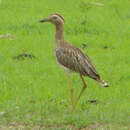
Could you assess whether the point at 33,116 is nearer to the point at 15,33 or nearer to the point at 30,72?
the point at 30,72

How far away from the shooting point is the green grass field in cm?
721

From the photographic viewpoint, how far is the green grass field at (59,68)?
721 centimetres

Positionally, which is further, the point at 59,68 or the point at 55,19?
the point at 59,68

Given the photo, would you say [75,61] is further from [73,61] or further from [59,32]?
[59,32]

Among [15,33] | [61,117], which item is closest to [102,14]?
[15,33]

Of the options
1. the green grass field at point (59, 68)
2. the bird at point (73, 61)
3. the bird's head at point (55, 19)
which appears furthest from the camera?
the bird's head at point (55, 19)

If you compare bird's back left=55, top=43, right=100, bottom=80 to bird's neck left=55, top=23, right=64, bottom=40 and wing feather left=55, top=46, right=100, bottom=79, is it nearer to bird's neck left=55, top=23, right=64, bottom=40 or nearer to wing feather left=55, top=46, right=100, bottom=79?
wing feather left=55, top=46, right=100, bottom=79

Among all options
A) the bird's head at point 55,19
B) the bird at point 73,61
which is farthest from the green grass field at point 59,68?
the bird's head at point 55,19

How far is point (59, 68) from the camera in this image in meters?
10.2

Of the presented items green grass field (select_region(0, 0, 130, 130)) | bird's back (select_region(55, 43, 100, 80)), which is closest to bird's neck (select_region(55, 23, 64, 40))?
bird's back (select_region(55, 43, 100, 80))

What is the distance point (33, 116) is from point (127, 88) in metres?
2.54

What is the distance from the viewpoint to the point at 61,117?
284 inches

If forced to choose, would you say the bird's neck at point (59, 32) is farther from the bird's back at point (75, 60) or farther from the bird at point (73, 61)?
the bird's back at point (75, 60)

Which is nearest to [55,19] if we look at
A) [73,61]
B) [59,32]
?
[59,32]
